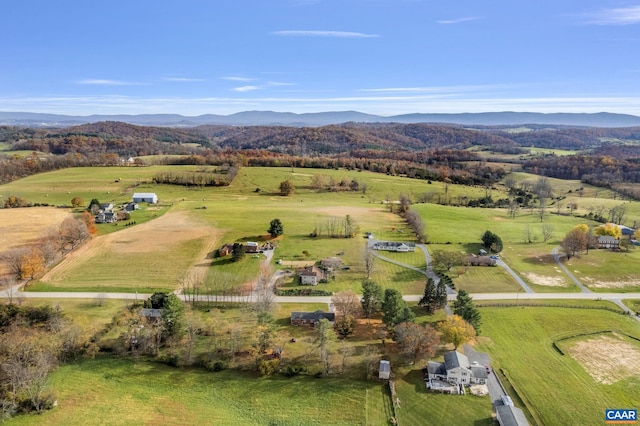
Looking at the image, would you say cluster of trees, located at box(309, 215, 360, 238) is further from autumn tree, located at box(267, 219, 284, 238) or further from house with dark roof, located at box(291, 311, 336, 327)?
house with dark roof, located at box(291, 311, 336, 327)

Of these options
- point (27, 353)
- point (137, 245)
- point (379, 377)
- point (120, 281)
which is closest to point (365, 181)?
point (137, 245)

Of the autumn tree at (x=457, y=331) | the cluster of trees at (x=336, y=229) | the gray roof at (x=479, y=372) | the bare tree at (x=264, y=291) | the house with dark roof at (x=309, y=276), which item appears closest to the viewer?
the gray roof at (x=479, y=372)

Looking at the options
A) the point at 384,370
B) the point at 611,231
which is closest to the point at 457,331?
the point at 384,370

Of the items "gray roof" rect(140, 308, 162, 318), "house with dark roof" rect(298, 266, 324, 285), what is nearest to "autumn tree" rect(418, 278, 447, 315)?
"house with dark roof" rect(298, 266, 324, 285)

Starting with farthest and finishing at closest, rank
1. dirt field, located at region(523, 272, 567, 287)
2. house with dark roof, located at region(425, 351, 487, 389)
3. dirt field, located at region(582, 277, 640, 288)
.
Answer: dirt field, located at region(523, 272, 567, 287)
dirt field, located at region(582, 277, 640, 288)
house with dark roof, located at region(425, 351, 487, 389)

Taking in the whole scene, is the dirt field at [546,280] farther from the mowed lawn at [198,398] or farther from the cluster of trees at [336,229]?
the mowed lawn at [198,398]

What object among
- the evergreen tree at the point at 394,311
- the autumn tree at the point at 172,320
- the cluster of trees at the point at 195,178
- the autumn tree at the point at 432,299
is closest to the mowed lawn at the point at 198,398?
the autumn tree at the point at 172,320
